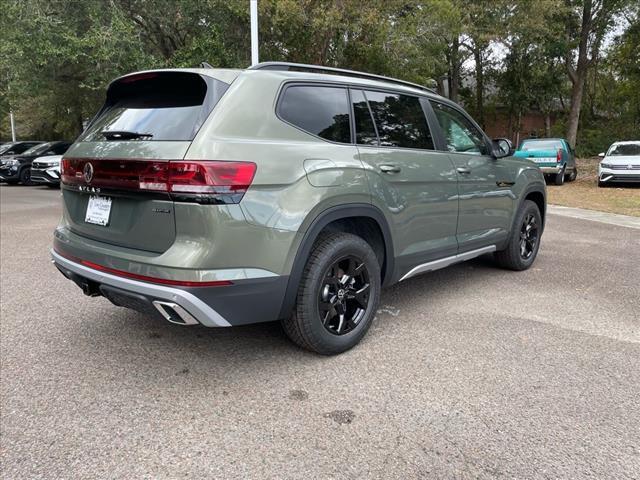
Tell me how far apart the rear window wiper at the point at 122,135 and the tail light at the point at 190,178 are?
200 millimetres

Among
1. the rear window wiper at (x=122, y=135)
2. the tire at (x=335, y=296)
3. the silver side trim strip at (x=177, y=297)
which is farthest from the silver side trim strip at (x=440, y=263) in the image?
the rear window wiper at (x=122, y=135)

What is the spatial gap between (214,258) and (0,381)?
5.36 feet

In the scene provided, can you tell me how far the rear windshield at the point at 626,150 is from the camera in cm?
1543

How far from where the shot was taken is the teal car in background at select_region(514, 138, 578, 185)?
16156 mm

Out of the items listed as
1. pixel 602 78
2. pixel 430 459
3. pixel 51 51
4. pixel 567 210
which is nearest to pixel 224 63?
pixel 51 51

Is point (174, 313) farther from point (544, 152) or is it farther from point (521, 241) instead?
point (544, 152)

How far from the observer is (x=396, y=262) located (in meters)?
3.75

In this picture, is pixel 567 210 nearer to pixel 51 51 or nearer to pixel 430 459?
pixel 430 459

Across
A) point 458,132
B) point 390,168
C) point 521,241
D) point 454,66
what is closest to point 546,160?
point 454,66

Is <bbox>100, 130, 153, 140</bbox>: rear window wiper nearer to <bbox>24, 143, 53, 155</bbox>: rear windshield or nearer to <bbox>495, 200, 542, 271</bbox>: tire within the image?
<bbox>495, 200, 542, 271</bbox>: tire

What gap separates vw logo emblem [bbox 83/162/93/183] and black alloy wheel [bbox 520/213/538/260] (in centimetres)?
436

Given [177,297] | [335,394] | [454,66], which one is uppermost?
[454,66]

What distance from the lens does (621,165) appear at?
1492 centimetres

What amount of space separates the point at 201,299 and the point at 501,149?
3547mm
